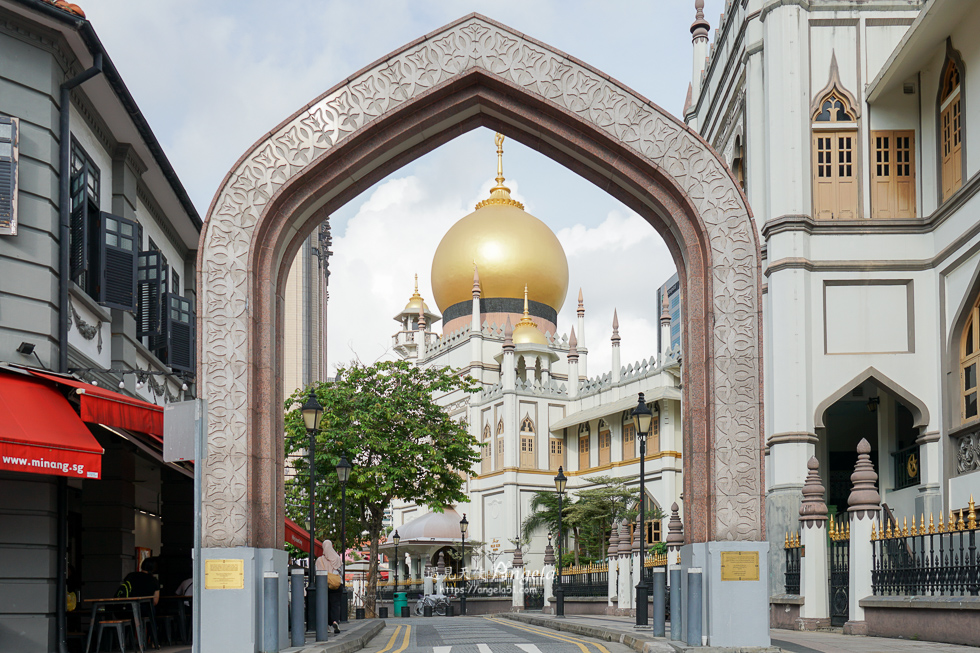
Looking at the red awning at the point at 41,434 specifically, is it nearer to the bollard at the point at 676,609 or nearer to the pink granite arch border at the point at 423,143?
the pink granite arch border at the point at 423,143

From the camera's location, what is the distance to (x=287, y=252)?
563 inches

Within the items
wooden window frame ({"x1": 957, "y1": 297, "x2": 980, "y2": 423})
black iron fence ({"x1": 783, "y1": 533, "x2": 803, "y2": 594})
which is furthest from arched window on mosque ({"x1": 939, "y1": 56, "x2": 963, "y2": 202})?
black iron fence ({"x1": 783, "y1": 533, "x2": 803, "y2": 594})

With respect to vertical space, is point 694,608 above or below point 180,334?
below

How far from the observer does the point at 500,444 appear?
63.2m

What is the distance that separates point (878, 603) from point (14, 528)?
1186 centimetres

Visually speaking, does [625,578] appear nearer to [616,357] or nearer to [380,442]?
[380,442]

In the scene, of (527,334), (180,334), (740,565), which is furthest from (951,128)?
(527,334)

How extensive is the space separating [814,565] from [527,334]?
48784 mm

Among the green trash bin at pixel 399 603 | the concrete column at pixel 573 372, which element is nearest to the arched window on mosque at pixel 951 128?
the green trash bin at pixel 399 603

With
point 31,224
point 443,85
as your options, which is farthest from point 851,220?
point 31,224

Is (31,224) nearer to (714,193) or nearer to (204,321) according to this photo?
(204,321)

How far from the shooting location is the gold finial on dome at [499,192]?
245ft

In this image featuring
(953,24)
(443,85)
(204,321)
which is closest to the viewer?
(204,321)

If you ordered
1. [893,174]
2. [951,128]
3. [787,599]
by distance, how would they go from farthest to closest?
1. [893,174]
2. [951,128]
3. [787,599]
